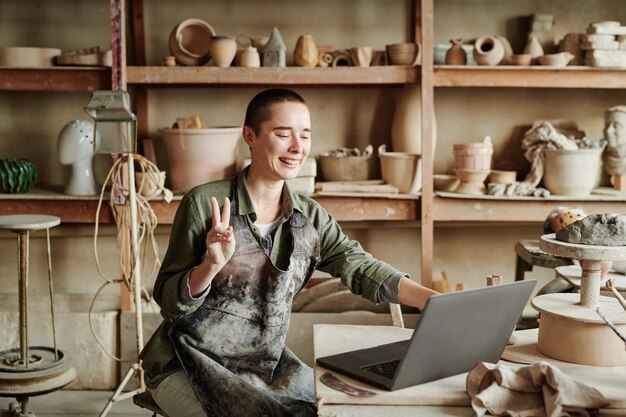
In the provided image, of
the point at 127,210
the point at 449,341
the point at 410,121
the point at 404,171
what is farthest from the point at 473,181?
the point at 449,341

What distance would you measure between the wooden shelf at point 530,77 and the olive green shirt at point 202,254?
6.30 feet

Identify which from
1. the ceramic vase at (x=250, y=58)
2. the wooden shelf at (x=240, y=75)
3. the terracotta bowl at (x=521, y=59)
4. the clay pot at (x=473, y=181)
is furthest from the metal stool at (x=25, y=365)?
the terracotta bowl at (x=521, y=59)

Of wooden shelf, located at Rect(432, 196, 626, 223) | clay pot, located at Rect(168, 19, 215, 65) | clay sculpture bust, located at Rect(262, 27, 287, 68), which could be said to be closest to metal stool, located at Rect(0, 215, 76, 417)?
clay pot, located at Rect(168, 19, 215, 65)

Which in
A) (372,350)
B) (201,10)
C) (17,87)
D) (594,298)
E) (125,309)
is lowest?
(125,309)

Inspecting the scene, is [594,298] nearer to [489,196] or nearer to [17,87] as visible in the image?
[489,196]

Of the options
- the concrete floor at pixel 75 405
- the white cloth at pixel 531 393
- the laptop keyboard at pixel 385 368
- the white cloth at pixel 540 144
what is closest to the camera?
the white cloth at pixel 531 393

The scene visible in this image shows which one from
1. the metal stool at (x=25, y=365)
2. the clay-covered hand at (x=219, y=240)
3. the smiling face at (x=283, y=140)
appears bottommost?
the metal stool at (x=25, y=365)

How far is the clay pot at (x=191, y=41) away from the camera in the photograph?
4012 millimetres

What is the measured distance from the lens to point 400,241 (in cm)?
470

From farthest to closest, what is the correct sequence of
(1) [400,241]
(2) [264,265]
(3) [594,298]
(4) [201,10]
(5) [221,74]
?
(1) [400,241], (4) [201,10], (5) [221,74], (2) [264,265], (3) [594,298]

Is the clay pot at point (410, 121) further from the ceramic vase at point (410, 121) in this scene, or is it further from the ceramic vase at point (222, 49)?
the ceramic vase at point (222, 49)

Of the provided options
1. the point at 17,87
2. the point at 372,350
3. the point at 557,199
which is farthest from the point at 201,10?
the point at 372,350

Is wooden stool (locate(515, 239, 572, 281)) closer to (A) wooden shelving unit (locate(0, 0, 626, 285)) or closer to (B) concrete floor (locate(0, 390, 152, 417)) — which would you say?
(A) wooden shelving unit (locate(0, 0, 626, 285))

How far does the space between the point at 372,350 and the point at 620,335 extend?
56 cm
